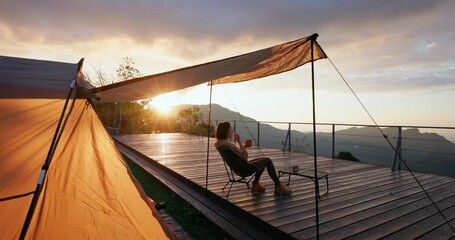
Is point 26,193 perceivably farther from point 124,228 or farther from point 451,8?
point 451,8

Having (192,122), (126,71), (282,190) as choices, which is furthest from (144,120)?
(282,190)

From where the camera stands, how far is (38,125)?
77.5 inches

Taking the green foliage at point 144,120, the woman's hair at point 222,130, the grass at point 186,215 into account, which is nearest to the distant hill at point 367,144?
the woman's hair at point 222,130

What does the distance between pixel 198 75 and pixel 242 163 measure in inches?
68.8

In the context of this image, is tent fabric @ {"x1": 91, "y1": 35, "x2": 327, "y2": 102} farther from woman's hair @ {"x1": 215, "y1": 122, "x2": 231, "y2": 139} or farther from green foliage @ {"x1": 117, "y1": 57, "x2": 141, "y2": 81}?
green foliage @ {"x1": 117, "y1": 57, "x2": 141, "y2": 81}

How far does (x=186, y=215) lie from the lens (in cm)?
371

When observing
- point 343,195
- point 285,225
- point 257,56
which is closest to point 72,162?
point 257,56

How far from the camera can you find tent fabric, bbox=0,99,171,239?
179 cm

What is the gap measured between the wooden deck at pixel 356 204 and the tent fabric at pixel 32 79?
2608 millimetres

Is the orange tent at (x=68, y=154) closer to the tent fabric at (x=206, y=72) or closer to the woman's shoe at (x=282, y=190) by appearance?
the tent fabric at (x=206, y=72)

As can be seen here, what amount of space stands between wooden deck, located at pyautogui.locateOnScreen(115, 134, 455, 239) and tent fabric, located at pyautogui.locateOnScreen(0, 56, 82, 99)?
2608mm

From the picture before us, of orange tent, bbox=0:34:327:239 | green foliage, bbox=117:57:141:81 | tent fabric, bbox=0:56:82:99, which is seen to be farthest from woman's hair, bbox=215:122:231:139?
green foliage, bbox=117:57:141:81

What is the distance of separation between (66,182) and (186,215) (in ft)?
6.52

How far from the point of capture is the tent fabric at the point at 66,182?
179 cm
